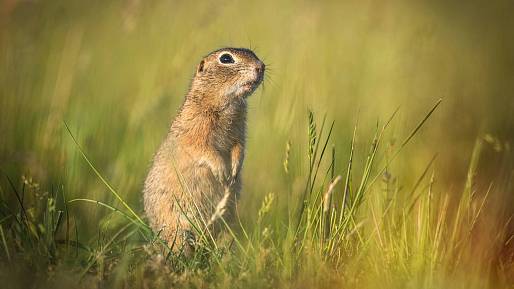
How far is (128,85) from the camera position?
755cm

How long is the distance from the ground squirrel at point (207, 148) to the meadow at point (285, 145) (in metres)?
0.28

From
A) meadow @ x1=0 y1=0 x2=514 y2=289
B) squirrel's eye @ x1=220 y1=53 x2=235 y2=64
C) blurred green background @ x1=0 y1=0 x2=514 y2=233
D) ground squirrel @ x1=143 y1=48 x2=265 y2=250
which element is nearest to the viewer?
meadow @ x1=0 y1=0 x2=514 y2=289

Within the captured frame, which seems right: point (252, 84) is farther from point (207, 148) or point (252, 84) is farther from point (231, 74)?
point (207, 148)

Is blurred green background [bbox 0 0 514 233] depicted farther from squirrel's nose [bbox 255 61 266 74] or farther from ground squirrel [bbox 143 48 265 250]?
squirrel's nose [bbox 255 61 266 74]

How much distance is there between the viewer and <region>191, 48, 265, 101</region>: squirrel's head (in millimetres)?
4855

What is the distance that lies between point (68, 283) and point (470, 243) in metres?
2.07

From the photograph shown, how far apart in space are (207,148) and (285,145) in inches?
42.3

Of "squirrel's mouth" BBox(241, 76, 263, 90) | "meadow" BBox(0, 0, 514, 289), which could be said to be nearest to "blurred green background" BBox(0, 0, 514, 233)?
"meadow" BBox(0, 0, 514, 289)

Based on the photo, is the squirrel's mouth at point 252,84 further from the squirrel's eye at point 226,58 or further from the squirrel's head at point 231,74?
the squirrel's eye at point 226,58

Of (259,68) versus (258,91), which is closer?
(259,68)

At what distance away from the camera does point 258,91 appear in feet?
23.0

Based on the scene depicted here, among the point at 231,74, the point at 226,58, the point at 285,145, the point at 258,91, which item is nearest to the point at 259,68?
the point at 231,74

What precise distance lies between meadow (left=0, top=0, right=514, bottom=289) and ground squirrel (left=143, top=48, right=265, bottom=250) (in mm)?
282

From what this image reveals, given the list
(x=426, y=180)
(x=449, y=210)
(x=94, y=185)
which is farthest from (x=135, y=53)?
(x=449, y=210)
